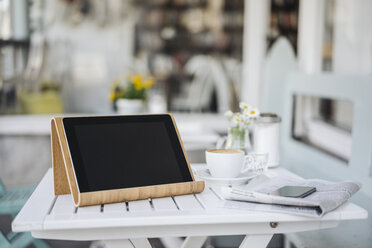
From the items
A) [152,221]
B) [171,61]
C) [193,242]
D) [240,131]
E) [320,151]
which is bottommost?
[193,242]

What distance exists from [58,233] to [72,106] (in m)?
5.82

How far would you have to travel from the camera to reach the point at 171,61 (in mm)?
7145

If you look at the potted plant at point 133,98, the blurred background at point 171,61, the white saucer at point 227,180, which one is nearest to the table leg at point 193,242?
the white saucer at point 227,180

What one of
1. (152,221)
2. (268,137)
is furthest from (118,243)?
(268,137)

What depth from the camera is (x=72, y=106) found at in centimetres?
683

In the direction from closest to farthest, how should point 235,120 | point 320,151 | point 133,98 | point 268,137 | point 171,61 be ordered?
1. point 235,120
2. point 268,137
3. point 320,151
4. point 133,98
5. point 171,61

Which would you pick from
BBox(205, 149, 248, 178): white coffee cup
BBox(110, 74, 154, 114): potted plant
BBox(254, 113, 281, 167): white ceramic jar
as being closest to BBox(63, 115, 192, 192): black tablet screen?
BBox(205, 149, 248, 178): white coffee cup

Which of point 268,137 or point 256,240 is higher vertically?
point 268,137

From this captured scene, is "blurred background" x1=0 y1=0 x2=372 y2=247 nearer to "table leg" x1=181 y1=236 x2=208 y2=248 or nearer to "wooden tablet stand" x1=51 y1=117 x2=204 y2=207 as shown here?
"table leg" x1=181 y1=236 x2=208 y2=248

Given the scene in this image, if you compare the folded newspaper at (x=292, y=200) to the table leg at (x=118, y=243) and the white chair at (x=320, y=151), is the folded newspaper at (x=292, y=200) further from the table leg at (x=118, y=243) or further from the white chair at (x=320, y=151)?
the white chair at (x=320, y=151)

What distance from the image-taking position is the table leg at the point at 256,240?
127 cm

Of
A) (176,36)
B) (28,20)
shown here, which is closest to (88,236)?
(28,20)

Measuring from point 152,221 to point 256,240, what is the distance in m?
0.31

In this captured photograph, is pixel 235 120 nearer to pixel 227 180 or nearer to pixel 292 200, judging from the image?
pixel 227 180
